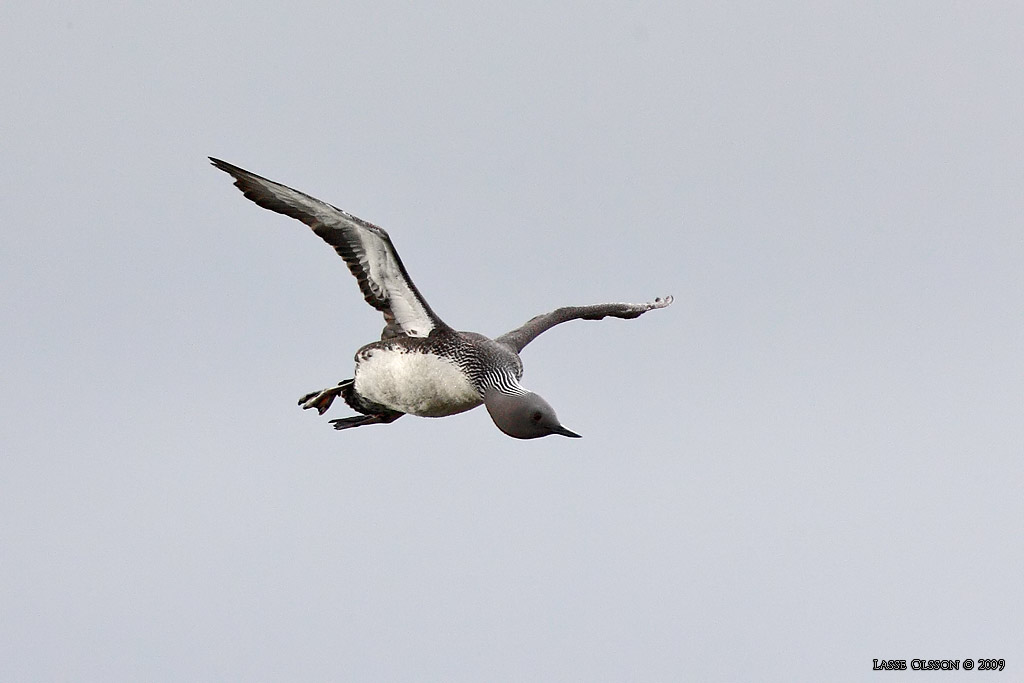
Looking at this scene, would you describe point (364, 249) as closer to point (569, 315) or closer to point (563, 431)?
point (563, 431)

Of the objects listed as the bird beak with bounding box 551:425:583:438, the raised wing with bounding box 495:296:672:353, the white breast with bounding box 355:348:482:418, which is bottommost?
the bird beak with bounding box 551:425:583:438

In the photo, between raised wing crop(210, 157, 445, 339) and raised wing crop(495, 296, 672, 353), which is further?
raised wing crop(495, 296, 672, 353)

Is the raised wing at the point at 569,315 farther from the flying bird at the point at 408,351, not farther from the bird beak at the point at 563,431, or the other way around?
the bird beak at the point at 563,431

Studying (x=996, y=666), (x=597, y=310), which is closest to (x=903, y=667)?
(x=996, y=666)

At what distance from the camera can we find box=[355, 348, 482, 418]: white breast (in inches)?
998

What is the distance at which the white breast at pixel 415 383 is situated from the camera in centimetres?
2536

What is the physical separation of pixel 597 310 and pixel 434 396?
5543 mm

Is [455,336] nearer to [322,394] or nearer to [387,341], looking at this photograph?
[387,341]

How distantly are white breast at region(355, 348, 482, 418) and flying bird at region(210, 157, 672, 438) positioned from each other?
0.01 m

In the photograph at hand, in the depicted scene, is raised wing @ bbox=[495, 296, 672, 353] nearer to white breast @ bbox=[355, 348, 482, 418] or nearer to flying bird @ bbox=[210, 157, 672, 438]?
flying bird @ bbox=[210, 157, 672, 438]

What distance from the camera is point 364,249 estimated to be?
25.2m

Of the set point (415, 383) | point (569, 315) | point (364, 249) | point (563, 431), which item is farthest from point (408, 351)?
point (569, 315)

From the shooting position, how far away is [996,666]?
2711 cm

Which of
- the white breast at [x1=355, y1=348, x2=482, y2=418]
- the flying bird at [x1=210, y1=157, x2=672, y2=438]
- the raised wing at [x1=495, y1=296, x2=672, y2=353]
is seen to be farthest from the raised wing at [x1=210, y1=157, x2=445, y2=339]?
the raised wing at [x1=495, y1=296, x2=672, y2=353]
